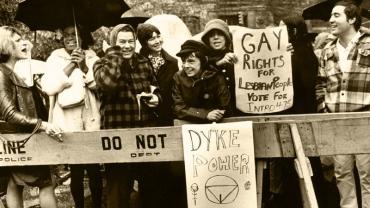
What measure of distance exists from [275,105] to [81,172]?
2007mm

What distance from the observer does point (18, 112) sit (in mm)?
4758

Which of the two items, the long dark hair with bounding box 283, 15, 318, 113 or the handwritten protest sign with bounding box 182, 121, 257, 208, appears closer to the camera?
the handwritten protest sign with bounding box 182, 121, 257, 208

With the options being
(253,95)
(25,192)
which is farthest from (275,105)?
(25,192)

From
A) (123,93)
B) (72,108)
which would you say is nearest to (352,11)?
(123,93)

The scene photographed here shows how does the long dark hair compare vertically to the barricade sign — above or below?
above

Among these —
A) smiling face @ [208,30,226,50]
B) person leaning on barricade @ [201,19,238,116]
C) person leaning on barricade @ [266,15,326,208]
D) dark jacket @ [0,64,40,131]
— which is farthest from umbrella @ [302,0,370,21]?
dark jacket @ [0,64,40,131]

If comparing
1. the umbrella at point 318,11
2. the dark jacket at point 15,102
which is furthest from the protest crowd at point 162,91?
the umbrella at point 318,11

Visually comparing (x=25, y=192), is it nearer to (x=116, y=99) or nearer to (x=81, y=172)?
(x=81, y=172)

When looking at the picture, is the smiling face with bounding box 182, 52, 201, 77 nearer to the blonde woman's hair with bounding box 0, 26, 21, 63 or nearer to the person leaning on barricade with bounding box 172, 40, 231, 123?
the person leaning on barricade with bounding box 172, 40, 231, 123

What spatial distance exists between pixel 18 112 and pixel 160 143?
3.80 ft

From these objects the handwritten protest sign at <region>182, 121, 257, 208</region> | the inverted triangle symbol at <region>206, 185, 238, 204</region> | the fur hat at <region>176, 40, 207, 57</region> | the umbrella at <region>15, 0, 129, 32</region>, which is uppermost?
the umbrella at <region>15, 0, 129, 32</region>

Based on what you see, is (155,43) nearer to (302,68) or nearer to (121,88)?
Result: (121,88)

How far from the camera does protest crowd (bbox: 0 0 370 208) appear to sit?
4988 millimetres

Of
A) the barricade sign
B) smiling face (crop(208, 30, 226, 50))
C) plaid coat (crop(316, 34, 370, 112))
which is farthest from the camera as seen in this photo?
smiling face (crop(208, 30, 226, 50))
